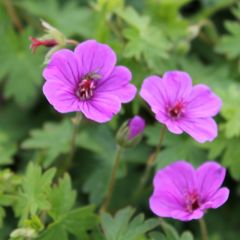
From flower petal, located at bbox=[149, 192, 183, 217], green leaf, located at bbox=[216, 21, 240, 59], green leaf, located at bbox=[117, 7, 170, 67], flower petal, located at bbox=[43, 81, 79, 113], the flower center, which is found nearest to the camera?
flower petal, located at bbox=[43, 81, 79, 113]

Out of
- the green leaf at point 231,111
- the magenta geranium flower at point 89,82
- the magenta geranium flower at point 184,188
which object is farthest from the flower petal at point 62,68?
the green leaf at point 231,111

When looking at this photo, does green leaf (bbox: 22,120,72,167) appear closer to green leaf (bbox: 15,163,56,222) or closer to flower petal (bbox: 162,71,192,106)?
green leaf (bbox: 15,163,56,222)

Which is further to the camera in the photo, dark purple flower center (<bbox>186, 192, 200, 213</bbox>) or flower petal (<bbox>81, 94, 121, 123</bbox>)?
dark purple flower center (<bbox>186, 192, 200, 213</bbox>)

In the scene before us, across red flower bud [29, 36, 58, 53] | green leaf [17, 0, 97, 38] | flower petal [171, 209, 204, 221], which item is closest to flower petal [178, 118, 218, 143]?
flower petal [171, 209, 204, 221]

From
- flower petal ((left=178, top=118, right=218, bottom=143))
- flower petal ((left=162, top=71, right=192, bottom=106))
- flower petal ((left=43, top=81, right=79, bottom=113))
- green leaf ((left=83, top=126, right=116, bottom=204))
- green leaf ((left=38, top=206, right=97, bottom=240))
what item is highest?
flower petal ((left=43, top=81, right=79, bottom=113))

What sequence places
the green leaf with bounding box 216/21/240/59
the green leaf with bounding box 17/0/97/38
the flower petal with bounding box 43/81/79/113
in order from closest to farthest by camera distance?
the flower petal with bounding box 43/81/79/113, the green leaf with bounding box 216/21/240/59, the green leaf with bounding box 17/0/97/38

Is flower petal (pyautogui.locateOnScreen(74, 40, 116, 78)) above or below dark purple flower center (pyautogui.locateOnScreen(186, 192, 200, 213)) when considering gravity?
above
